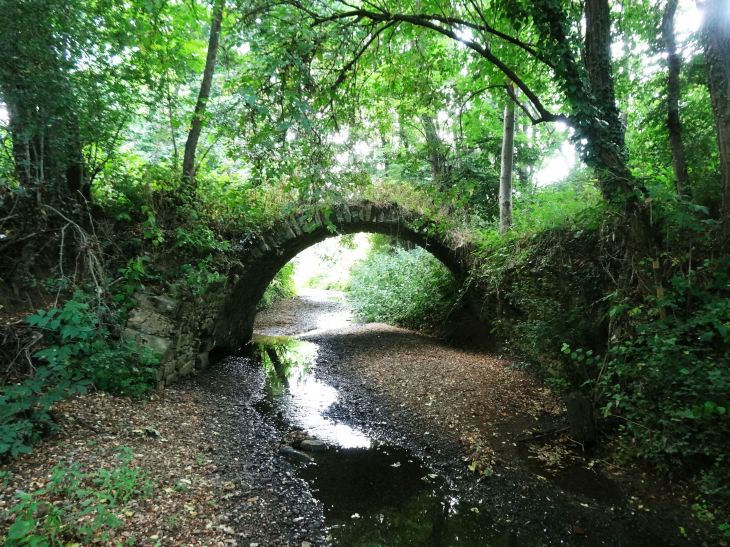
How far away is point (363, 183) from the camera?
4.37 metres

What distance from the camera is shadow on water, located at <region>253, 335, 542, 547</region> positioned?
10.6ft

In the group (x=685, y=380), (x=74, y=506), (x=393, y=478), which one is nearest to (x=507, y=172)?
(x=685, y=380)

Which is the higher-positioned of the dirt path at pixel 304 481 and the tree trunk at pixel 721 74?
the tree trunk at pixel 721 74

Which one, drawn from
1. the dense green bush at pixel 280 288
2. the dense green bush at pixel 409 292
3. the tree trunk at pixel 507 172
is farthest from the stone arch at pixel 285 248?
the dense green bush at pixel 280 288

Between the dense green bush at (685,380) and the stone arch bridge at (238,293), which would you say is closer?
the dense green bush at (685,380)

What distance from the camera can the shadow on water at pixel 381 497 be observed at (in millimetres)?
3242

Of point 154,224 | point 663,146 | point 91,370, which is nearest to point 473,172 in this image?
point 663,146

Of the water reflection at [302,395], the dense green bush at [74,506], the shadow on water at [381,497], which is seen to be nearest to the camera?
the dense green bush at [74,506]

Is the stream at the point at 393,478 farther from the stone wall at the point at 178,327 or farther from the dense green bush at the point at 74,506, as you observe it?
the dense green bush at the point at 74,506

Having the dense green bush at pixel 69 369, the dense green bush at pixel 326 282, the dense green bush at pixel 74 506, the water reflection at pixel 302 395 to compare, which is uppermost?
the dense green bush at pixel 326 282

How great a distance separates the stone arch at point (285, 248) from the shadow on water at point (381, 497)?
331 cm

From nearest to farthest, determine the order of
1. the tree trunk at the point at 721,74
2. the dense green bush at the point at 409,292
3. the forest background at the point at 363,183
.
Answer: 1. the forest background at the point at 363,183
2. the tree trunk at the point at 721,74
3. the dense green bush at the point at 409,292

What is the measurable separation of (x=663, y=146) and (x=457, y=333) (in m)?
6.08

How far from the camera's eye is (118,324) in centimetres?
494
